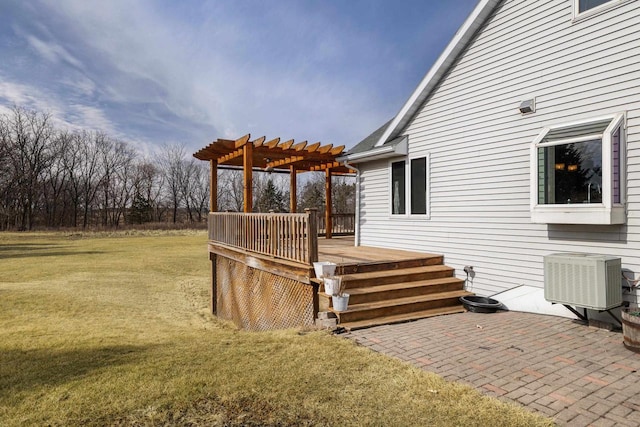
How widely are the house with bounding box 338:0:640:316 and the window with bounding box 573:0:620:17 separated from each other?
16 mm

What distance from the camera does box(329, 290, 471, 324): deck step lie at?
5.33 meters

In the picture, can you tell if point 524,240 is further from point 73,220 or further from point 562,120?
point 73,220

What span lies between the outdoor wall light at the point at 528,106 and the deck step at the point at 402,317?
11.4ft

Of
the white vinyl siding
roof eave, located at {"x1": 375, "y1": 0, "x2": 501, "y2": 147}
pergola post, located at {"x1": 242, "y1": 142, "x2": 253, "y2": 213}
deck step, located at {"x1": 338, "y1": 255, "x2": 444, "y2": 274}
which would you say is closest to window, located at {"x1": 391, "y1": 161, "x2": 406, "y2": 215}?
the white vinyl siding

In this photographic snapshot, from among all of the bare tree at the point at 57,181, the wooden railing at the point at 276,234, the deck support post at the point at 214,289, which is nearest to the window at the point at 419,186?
the wooden railing at the point at 276,234

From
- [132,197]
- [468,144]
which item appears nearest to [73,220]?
[132,197]

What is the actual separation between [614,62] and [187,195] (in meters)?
47.0

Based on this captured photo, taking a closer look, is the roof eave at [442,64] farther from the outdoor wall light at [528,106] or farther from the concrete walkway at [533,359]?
the concrete walkway at [533,359]

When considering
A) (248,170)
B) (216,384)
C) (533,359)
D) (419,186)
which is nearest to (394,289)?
(533,359)

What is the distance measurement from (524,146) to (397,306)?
11.2ft

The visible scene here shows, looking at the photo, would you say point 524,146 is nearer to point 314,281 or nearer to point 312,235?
point 312,235

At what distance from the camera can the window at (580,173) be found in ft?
Answer: 15.7

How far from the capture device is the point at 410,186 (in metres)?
8.17

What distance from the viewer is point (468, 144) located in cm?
695
